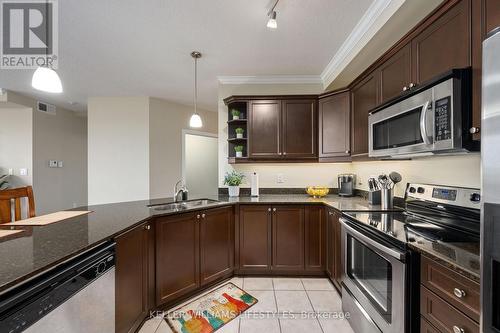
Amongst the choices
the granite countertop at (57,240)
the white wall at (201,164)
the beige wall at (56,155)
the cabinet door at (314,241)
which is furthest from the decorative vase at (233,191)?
the beige wall at (56,155)

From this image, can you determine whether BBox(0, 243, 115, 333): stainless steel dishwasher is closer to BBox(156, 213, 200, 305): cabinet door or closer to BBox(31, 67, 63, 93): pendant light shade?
BBox(156, 213, 200, 305): cabinet door

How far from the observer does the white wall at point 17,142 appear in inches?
162

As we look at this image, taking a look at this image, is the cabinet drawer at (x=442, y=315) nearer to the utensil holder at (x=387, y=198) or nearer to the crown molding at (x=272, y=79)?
the utensil holder at (x=387, y=198)

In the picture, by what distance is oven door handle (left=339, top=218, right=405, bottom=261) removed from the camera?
1189 millimetres

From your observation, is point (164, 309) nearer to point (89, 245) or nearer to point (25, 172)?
point (89, 245)

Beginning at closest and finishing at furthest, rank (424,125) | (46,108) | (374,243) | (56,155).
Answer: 1. (424,125)
2. (374,243)
3. (46,108)
4. (56,155)

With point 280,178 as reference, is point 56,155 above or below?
above

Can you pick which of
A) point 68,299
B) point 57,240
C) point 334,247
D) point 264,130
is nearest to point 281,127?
point 264,130

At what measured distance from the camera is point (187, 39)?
2273 mm

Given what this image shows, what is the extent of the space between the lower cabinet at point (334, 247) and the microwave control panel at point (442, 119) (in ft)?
3.83

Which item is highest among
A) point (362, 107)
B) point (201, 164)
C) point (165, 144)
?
point (362, 107)

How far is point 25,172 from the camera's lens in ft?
13.7

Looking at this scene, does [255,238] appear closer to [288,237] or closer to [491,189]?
[288,237]

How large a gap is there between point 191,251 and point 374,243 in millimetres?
1610
